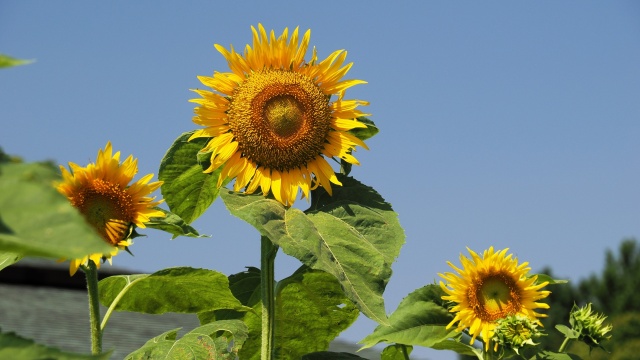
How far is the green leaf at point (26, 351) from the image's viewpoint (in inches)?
18.7

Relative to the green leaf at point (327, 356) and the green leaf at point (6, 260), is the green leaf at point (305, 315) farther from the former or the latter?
the green leaf at point (6, 260)

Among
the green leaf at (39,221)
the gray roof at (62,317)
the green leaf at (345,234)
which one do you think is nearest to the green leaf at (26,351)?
the green leaf at (39,221)

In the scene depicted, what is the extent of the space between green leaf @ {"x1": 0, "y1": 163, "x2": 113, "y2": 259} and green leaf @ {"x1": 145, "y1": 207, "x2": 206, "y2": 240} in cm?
118

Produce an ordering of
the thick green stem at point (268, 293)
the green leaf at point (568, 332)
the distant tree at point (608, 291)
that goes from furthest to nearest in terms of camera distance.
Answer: the distant tree at point (608, 291) → the green leaf at point (568, 332) → the thick green stem at point (268, 293)

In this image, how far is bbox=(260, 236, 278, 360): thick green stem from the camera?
1.55 meters

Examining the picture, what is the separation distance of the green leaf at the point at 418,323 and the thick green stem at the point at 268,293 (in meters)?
0.19

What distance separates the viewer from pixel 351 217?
162cm

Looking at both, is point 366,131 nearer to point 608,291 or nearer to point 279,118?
point 279,118

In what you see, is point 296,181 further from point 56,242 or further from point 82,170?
point 56,242

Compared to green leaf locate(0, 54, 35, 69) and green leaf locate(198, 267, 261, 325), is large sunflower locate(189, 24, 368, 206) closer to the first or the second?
green leaf locate(198, 267, 261, 325)

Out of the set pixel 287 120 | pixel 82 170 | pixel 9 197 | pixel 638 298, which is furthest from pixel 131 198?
pixel 638 298

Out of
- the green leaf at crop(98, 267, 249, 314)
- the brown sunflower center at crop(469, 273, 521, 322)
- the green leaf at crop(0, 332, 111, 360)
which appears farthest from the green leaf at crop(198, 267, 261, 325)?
the green leaf at crop(0, 332, 111, 360)

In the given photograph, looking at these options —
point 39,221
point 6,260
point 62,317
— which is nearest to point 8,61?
point 39,221

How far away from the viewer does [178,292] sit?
1.74 metres
